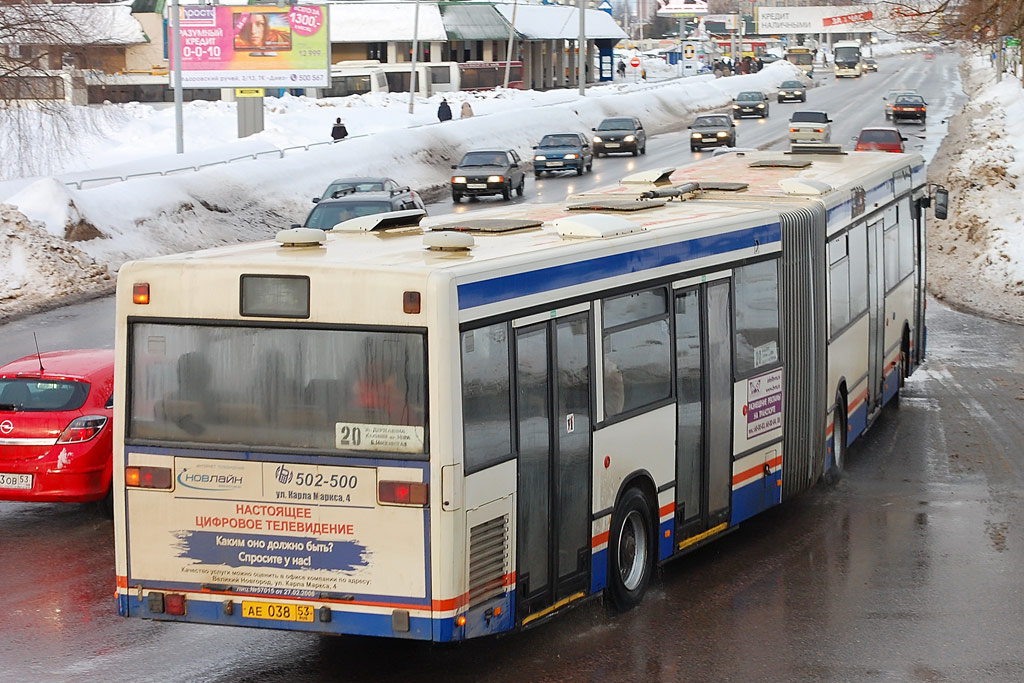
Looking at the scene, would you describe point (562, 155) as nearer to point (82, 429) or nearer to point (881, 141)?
point (881, 141)

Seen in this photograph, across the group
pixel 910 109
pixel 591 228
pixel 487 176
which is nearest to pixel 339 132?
pixel 487 176

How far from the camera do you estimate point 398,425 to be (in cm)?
759

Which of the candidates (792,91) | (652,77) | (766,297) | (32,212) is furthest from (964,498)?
(652,77)

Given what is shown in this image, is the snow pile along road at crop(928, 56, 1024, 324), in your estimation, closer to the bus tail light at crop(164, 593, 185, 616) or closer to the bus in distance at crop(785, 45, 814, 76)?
the bus tail light at crop(164, 593, 185, 616)

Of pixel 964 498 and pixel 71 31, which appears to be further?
pixel 71 31

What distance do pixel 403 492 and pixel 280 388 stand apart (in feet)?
3.04

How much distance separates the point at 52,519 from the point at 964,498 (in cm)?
815

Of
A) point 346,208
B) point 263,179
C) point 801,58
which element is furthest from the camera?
point 801,58

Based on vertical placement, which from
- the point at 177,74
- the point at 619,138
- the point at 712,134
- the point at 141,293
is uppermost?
the point at 177,74

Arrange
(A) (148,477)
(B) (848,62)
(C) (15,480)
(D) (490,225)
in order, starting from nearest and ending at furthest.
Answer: (A) (148,477), (D) (490,225), (C) (15,480), (B) (848,62)

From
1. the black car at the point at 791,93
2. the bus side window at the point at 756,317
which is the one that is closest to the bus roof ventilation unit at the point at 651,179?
the bus side window at the point at 756,317

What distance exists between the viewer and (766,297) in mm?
11500

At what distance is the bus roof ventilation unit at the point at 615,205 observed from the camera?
11320 millimetres

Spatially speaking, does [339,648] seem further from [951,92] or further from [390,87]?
[951,92]
